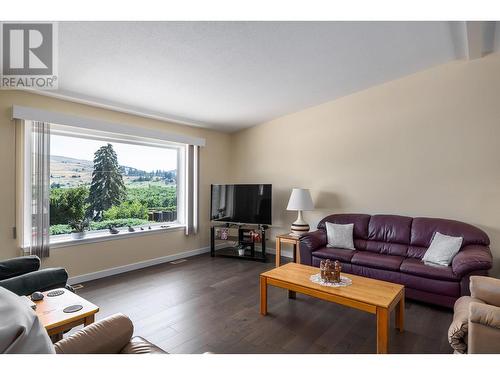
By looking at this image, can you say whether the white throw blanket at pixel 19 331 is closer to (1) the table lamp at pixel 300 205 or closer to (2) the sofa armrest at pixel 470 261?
(2) the sofa armrest at pixel 470 261

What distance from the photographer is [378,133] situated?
13.6ft

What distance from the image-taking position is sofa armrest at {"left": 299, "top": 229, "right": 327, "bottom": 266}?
3.81 m

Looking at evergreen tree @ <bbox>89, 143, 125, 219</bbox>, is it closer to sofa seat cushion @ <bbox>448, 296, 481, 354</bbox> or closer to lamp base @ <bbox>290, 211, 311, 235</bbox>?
lamp base @ <bbox>290, 211, 311, 235</bbox>

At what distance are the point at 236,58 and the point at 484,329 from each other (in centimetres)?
300

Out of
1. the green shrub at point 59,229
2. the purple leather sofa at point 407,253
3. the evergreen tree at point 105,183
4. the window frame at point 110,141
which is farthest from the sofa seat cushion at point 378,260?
the green shrub at point 59,229

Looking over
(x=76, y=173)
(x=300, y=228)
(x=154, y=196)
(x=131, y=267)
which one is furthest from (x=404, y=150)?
(x=76, y=173)

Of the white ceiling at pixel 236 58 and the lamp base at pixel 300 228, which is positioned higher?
the white ceiling at pixel 236 58

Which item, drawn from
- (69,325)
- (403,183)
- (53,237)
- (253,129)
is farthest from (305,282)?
(253,129)

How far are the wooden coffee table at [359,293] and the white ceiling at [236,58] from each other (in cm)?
235

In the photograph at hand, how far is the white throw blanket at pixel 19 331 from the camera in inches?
32.2

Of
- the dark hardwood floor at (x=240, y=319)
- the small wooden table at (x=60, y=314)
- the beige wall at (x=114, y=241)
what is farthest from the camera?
the beige wall at (x=114, y=241)

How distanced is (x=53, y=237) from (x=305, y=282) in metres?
3.26

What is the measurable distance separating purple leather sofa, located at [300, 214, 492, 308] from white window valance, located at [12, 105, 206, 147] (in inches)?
105
